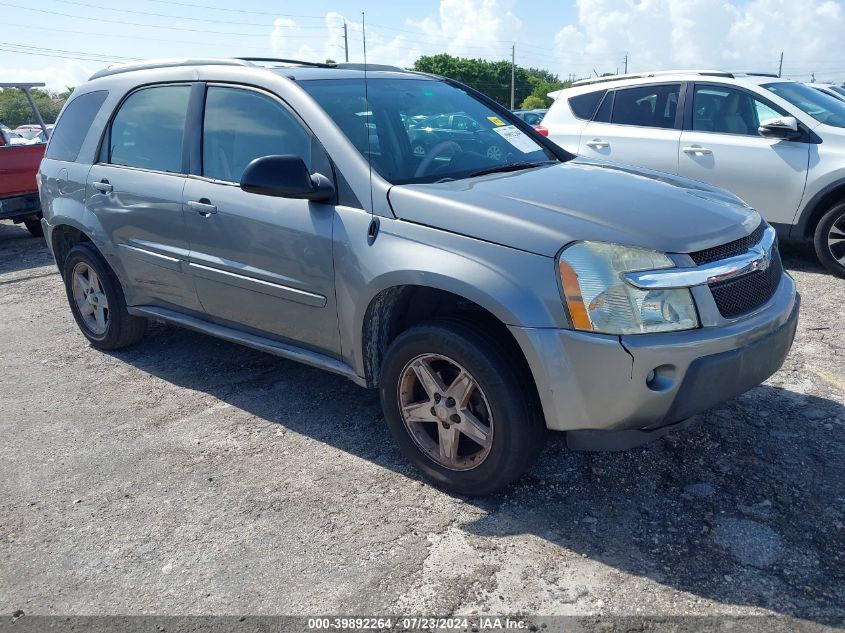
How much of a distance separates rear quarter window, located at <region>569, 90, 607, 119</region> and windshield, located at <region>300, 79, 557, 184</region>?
3.69 meters

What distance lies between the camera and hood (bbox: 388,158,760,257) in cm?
282

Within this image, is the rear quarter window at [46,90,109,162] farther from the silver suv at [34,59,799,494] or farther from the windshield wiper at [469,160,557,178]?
the windshield wiper at [469,160,557,178]

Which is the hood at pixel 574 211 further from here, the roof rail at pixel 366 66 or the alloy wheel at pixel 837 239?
the alloy wheel at pixel 837 239

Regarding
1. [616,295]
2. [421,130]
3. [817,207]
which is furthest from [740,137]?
[616,295]

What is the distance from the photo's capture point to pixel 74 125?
16.7ft

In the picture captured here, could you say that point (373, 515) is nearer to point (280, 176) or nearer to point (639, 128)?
point (280, 176)

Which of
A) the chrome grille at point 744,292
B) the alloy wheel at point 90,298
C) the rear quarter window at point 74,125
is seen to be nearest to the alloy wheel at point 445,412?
the chrome grille at point 744,292

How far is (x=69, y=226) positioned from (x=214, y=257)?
1.75 meters

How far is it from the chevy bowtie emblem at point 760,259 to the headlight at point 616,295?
480mm

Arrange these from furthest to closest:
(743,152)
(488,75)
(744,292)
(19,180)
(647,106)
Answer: (488,75)
(19,180)
(647,106)
(743,152)
(744,292)

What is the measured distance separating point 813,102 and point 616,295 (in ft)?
17.0

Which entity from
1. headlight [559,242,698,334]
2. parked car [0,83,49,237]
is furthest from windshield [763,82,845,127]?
parked car [0,83,49,237]

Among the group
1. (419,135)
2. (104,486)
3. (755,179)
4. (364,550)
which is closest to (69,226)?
(104,486)

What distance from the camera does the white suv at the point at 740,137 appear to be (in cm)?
629
